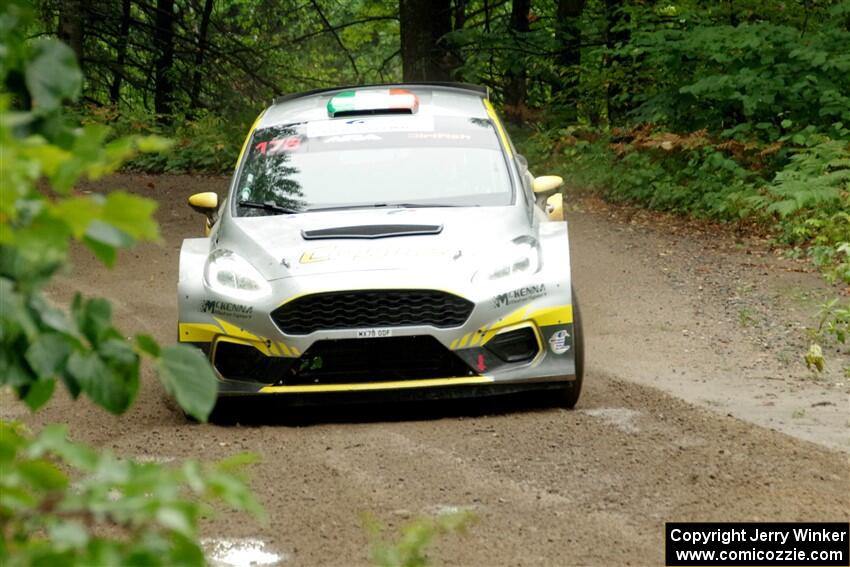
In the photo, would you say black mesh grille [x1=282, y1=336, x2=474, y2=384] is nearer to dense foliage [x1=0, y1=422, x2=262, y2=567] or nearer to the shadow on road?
the shadow on road

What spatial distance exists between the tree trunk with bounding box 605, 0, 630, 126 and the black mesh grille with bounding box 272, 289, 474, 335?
11.3m

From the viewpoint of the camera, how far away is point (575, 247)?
14000 mm

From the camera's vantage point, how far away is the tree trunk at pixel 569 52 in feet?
66.3

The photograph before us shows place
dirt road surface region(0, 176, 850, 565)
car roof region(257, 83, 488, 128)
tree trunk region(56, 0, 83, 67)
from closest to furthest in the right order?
dirt road surface region(0, 176, 850, 565), car roof region(257, 83, 488, 128), tree trunk region(56, 0, 83, 67)

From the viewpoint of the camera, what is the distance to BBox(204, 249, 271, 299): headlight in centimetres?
697

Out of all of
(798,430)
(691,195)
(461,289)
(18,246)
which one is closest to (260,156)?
(461,289)

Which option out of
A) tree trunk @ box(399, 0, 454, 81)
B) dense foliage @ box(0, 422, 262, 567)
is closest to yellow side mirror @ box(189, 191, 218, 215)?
dense foliage @ box(0, 422, 262, 567)

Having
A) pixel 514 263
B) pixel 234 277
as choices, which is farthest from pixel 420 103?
pixel 234 277

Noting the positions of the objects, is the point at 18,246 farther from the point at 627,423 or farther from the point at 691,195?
the point at 691,195

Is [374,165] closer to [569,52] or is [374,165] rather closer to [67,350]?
[67,350]

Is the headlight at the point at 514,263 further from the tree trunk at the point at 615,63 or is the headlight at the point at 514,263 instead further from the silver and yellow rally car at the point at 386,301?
the tree trunk at the point at 615,63

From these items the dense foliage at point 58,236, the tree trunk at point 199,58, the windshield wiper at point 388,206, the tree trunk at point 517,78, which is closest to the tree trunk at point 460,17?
the tree trunk at point 517,78

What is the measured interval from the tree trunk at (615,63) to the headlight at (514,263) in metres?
10.8

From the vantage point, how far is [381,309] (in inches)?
267
